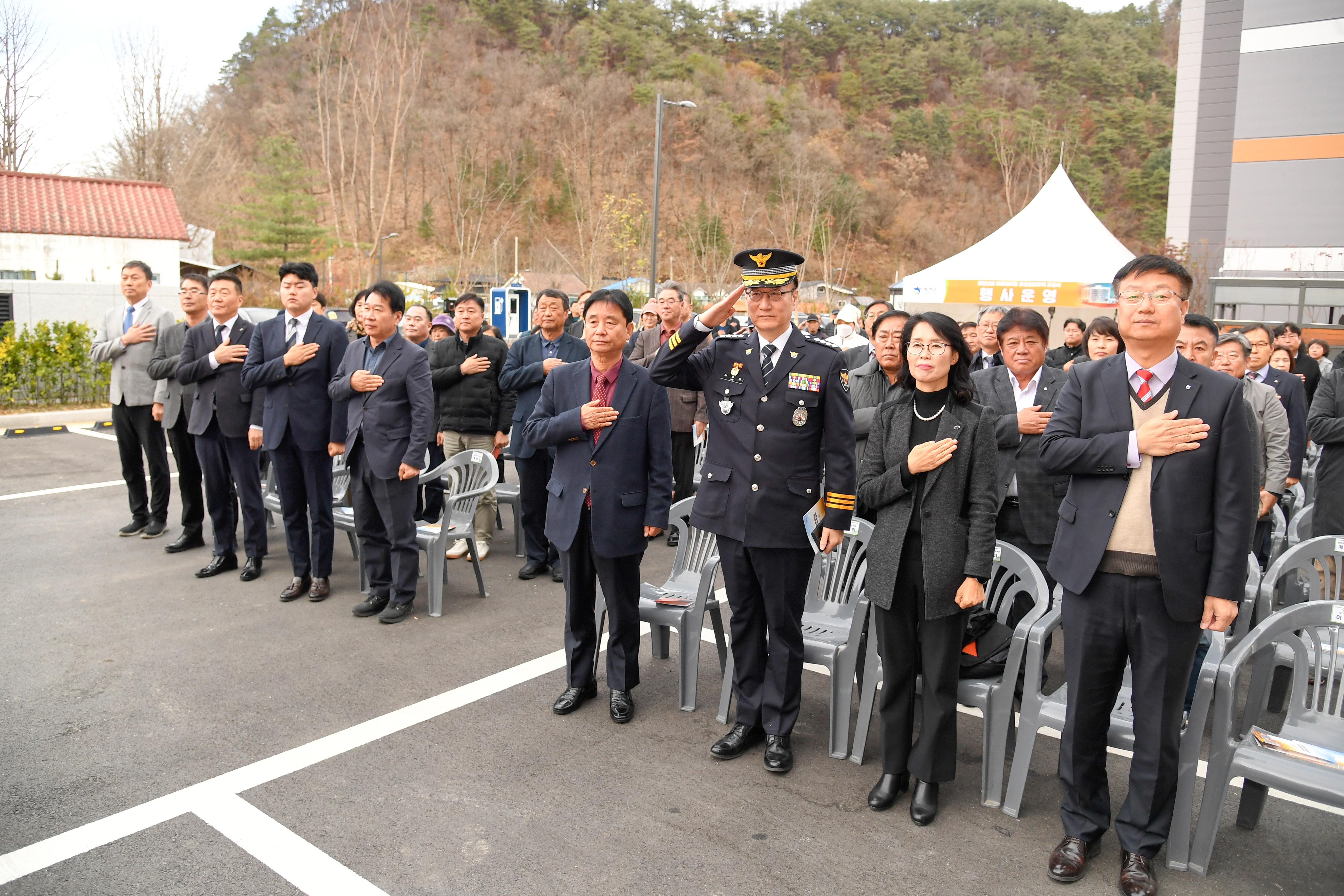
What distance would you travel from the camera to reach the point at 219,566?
623 centimetres

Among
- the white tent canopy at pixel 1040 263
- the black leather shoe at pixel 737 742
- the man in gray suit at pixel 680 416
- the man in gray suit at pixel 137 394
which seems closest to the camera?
the black leather shoe at pixel 737 742

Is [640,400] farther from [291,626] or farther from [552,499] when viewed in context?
[291,626]

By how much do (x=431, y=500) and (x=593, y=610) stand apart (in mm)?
3499

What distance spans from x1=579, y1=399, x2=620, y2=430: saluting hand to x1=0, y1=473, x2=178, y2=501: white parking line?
19.3ft

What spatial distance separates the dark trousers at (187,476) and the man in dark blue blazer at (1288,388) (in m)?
7.78

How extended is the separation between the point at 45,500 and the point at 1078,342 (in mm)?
10562

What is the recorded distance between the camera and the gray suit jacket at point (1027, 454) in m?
4.38

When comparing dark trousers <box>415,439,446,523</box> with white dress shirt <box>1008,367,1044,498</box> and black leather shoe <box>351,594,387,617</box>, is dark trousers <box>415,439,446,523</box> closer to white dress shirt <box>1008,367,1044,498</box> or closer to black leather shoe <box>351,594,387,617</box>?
black leather shoe <box>351,594,387,617</box>

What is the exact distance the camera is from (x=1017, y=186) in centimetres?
7250

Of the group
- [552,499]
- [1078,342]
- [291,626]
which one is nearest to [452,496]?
[291,626]

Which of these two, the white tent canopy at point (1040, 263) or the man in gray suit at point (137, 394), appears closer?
the man in gray suit at point (137, 394)

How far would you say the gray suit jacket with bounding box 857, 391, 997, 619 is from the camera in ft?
10.6

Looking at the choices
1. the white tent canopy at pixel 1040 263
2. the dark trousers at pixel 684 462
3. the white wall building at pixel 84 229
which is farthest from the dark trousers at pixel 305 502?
the white wall building at pixel 84 229

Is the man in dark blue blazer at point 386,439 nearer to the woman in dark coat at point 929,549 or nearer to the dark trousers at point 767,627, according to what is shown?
the dark trousers at point 767,627
